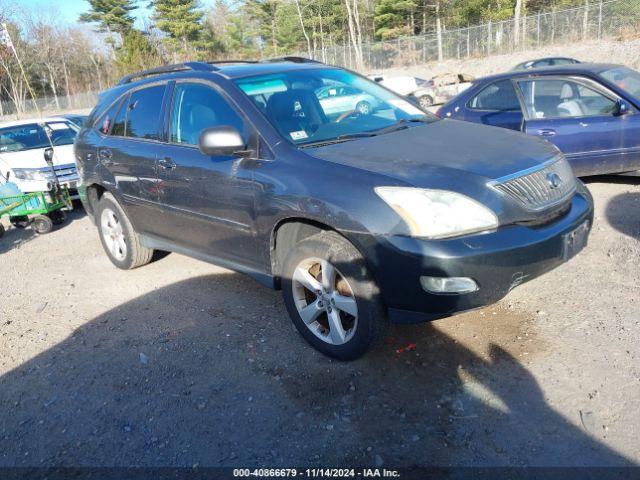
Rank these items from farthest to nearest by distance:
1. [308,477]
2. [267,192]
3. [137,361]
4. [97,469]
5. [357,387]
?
[137,361], [267,192], [357,387], [97,469], [308,477]

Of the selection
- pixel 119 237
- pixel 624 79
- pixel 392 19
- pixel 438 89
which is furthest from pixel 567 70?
pixel 392 19

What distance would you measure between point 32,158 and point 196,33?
5322 centimetres

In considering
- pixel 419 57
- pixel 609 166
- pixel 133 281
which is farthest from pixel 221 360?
pixel 419 57

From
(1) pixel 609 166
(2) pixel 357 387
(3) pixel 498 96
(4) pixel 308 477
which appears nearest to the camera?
(4) pixel 308 477

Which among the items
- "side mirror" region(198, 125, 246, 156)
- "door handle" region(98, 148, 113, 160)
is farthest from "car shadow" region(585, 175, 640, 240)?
"door handle" region(98, 148, 113, 160)

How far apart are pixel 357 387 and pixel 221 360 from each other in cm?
99

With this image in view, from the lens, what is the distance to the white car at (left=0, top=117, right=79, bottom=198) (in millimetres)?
8164

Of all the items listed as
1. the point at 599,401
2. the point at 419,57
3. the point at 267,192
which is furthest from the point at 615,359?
the point at 419,57

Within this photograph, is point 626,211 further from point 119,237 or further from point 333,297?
point 119,237

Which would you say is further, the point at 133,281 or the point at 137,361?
the point at 133,281

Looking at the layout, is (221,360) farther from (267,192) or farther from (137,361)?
(267,192)

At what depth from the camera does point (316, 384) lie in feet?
10.4

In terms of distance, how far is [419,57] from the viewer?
39844mm

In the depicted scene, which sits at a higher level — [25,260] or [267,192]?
[267,192]
